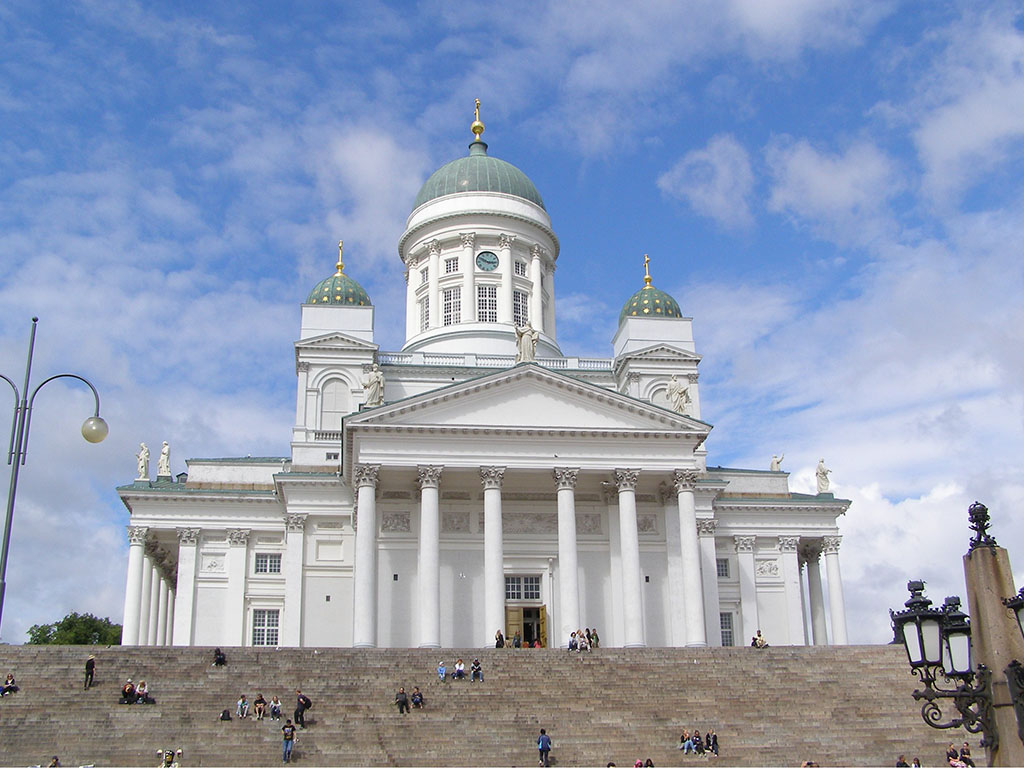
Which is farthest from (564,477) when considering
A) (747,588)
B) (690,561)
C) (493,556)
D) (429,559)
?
(747,588)

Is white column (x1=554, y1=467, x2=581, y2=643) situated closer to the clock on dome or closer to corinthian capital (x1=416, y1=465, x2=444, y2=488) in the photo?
corinthian capital (x1=416, y1=465, x2=444, y2=488)

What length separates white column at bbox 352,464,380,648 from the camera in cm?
4087

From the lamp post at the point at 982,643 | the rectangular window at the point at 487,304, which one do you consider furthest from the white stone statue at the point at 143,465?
the lamp post at the point at 982,643

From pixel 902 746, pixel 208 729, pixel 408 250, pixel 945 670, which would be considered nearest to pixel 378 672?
pixel 208 729

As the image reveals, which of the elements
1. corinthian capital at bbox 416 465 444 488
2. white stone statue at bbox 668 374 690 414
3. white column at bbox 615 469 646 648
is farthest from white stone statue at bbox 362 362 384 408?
white stone statue at bbox 668 374 690 414

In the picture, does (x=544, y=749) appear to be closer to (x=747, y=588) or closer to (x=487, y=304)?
(x=747, y=588)

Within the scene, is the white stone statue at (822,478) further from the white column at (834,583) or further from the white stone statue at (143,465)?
the white stone statue at (143,465)

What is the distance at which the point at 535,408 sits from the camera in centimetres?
4431

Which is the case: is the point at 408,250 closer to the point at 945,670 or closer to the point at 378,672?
the point at 378,672

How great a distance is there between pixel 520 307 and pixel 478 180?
7.85 metres

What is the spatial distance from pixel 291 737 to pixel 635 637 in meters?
17.2

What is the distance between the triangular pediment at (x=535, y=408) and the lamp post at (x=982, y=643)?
3222 cm

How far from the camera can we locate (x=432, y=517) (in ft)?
139

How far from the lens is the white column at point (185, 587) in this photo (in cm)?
4919
